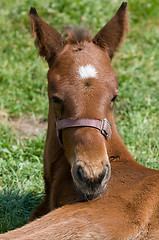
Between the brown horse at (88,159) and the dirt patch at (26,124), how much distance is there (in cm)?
183

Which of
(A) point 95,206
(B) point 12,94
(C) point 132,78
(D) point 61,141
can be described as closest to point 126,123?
(C) point 132,78

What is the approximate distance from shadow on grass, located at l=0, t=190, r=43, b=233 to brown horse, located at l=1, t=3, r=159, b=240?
0.97ft

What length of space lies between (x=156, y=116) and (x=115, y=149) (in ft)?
8.08

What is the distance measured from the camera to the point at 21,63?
7.02 metres

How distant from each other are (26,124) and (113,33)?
2.61 metres

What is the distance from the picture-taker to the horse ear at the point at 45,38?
366cm

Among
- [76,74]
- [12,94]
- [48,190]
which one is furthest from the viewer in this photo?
[12,94]

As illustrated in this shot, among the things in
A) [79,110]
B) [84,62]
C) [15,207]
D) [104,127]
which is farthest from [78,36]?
[15,207]

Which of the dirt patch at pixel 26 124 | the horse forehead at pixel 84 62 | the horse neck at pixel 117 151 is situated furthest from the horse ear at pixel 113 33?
the dirt patch at pixel 26 124

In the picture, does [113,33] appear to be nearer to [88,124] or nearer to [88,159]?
[88,124]

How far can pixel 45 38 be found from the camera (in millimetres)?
3684

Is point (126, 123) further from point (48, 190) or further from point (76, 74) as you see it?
point (76, 74)

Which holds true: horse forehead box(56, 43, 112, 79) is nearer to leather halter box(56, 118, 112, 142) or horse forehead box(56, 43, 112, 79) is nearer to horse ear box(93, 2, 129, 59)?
horse ear box(93, 2, 129, 59)

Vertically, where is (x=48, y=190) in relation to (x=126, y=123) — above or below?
below
